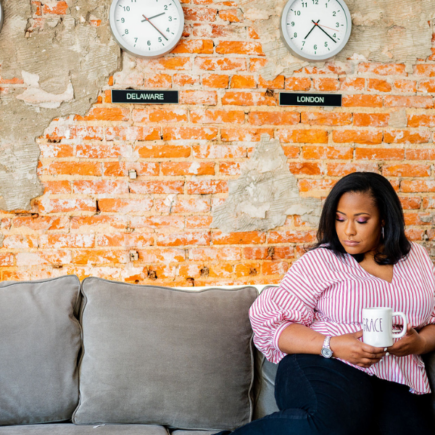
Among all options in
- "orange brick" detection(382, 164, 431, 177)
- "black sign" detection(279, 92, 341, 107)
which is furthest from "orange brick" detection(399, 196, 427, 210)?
"black sign" detection(279, 92, 341, 107)

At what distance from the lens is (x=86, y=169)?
2.02 metres

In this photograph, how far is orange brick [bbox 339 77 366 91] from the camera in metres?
2.12

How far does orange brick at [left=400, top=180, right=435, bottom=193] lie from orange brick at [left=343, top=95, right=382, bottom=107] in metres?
0.40

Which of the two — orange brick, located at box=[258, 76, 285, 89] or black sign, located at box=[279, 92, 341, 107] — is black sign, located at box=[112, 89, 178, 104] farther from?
black sign, located at box=[279, 92, 341, 107]

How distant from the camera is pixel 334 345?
4.45 ft

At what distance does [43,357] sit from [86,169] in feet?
2.80

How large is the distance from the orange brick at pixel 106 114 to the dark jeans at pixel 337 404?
127 centimetres

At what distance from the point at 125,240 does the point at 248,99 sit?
87 cm

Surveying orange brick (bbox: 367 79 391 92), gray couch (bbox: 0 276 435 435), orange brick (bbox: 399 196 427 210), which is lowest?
gray couch (bbox: 0 276 435 435)

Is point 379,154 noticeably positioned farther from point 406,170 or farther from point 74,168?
point 74,168

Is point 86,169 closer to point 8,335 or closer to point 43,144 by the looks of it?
point 43,144

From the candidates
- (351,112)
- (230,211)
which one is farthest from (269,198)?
(351,112)

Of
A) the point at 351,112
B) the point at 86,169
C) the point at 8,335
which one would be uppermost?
the point at 351,112

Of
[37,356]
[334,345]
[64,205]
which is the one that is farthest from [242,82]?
[37,356]
